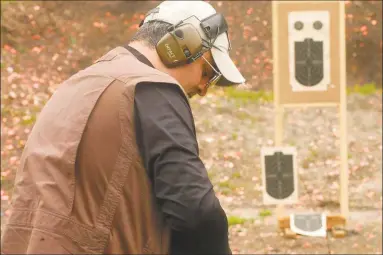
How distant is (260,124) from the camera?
25.5 feet

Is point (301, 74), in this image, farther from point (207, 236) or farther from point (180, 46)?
point (207, 236)

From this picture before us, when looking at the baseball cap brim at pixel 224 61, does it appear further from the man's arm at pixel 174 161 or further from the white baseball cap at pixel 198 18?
the man's arm at pixel 174 161

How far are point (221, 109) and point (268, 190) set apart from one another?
2.91 metres

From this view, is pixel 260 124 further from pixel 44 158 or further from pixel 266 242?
pixel 44 158

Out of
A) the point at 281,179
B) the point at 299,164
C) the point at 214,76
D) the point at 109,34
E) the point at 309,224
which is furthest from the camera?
the point at 109,34

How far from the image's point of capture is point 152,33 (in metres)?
1.85

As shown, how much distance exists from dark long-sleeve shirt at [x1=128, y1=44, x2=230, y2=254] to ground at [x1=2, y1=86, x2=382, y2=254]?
11.5 ft

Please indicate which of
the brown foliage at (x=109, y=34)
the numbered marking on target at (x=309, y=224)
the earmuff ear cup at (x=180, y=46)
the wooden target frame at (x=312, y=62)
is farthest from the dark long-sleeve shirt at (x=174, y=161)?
the brown foliage at (x=109, y=34)

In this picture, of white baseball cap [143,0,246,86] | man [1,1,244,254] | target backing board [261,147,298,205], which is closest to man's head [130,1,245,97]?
white baseball cap [143,0,246,86]

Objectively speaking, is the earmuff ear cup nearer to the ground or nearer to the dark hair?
the dark hair

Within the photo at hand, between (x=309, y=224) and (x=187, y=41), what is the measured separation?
11.1 ft

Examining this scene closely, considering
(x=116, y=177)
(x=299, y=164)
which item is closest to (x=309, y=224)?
(x=299, y=164)

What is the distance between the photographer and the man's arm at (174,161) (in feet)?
5.17

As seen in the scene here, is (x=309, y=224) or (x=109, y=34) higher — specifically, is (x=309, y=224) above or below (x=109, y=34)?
below
